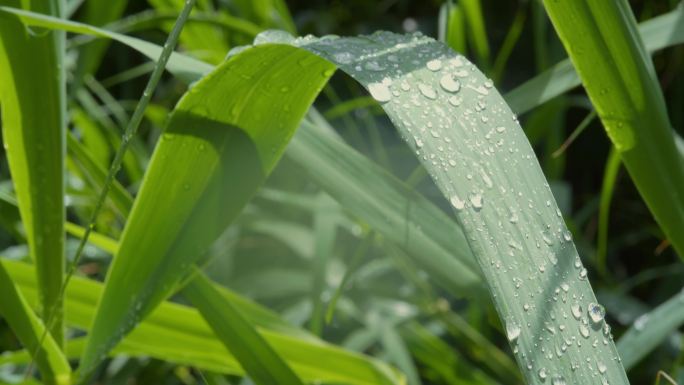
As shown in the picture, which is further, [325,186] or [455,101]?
[325,186]

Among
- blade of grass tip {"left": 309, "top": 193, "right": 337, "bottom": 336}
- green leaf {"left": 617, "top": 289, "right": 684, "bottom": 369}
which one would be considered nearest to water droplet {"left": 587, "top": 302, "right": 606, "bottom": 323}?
green leaf {"left": 617, "top": 289, "right": 684, "bottom": 369}

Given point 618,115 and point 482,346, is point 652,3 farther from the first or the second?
point 618,115

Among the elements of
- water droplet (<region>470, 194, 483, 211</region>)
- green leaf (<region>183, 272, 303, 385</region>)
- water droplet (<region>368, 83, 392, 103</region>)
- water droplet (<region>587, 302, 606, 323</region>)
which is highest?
water droplet (<region>368, 83, 392, 103</region>)

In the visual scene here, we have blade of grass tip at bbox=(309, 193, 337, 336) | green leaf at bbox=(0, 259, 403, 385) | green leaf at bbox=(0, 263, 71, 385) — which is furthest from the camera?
blade of grass tip at bbox=(309, 193, 337, 336)

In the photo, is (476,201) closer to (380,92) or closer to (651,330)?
(380,92)

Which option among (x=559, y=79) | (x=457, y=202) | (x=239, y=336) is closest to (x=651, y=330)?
(x=559, y=79)

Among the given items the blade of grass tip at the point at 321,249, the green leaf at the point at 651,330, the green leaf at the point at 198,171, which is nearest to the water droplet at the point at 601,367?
the green leaf at the point at 198,171

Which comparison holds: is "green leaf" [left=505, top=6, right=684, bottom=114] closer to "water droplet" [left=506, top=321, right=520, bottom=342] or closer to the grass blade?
the grass blade
